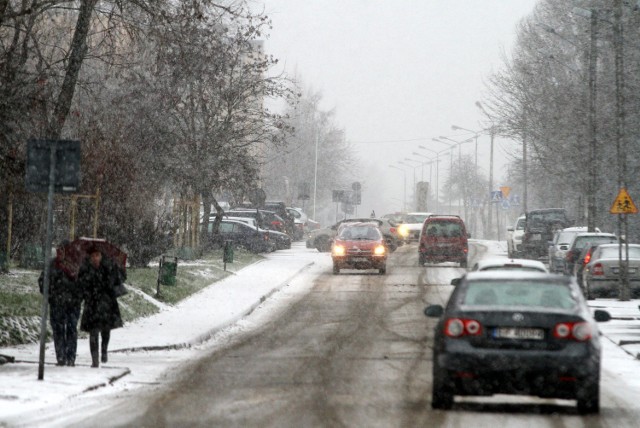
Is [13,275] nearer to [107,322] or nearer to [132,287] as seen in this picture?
[132,287]

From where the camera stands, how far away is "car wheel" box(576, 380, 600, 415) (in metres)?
13.0

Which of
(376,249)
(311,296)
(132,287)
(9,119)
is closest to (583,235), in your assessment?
(376,249)

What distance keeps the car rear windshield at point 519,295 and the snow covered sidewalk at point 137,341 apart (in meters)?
4.47

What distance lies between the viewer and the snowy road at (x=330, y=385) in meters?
12.8

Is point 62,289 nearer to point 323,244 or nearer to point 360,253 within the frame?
point 360,253

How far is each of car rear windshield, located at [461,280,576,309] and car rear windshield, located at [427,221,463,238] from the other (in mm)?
32806

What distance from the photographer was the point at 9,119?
843 inches

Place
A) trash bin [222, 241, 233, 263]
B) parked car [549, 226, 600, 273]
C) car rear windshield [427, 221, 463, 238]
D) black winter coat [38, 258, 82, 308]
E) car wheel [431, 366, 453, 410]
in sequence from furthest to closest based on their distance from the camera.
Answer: car rear windshield [427, 221, 463, 238]
parked car [549, 226, 600, 273]
trash bin [222, 241, 233, 263]
black winter coat [38, 258, 82, 308]
car wheel [431, 366, 453, 410]

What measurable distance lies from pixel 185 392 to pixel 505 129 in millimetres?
54651

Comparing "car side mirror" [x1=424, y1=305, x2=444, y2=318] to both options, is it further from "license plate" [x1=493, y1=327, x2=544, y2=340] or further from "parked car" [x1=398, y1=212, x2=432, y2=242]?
"parked car" [x1=398, y1=212, x2=432, y2=242]

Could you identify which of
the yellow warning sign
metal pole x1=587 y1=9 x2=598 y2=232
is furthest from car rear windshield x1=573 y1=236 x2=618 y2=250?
the yellow warning sign

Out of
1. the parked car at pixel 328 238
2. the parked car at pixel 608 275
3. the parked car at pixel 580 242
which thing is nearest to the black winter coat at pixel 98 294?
the parked car at pixel 608 275

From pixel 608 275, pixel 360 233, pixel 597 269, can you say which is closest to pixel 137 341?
pixel 597 269

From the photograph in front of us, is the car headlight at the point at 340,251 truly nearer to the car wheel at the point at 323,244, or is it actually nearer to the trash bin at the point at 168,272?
the trash bin at the point at 168,272
